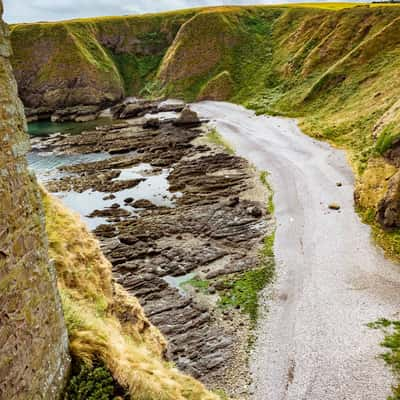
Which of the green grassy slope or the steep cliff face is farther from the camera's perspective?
the steep cliff face

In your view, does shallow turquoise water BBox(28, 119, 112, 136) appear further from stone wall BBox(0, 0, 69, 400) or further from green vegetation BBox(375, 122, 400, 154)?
stone wall BBox(0, 0, 69, 400)

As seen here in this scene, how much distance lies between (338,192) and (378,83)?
2909 cm

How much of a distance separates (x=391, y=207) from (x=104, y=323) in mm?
24825

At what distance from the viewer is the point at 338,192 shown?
36.2m

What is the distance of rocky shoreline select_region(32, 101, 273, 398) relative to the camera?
20969mm

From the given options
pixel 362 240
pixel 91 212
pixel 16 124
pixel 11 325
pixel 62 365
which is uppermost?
pixel 16 124

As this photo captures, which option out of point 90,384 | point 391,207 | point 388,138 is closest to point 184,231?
point 391,207

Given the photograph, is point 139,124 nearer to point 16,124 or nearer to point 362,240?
point 362,240

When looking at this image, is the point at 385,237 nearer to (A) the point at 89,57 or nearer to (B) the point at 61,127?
(B) the point at 61,127

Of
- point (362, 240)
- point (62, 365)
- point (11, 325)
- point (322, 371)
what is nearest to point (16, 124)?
point (11, 325)

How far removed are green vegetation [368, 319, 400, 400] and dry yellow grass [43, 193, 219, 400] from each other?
1084 cm

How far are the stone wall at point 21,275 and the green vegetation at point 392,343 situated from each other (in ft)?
51.0

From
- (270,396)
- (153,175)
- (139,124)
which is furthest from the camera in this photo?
(139,124)

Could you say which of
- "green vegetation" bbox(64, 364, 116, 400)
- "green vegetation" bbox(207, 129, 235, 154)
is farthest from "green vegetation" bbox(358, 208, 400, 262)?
"green vegetation" bbox(207, 129, 235, 154)
